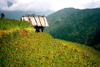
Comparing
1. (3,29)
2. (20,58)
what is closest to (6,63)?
(20,58)

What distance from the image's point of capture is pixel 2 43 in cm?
653

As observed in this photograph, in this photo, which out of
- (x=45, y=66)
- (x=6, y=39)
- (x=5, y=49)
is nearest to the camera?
(x=45, y=66)

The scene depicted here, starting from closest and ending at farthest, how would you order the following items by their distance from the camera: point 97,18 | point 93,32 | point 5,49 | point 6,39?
point 5,49, point 6,39, point 93,32, point 97,18

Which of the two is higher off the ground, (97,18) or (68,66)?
(97,18)

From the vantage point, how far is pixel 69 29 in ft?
346

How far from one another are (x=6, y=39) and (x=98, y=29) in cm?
8704

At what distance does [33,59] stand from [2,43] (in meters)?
3.23

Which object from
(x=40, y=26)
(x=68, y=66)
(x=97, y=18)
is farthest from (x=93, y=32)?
(x=68, y=66)

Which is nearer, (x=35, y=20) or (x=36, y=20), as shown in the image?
(x=35, y=20)

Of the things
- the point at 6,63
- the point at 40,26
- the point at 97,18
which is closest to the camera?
the point at 6,63

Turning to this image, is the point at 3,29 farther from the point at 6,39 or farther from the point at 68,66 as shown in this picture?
the point at 68,66

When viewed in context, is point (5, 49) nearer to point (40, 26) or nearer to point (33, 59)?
point (33, 59)

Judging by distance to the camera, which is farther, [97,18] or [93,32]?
[97,18]

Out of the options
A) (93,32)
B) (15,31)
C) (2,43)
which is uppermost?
(15,31)
